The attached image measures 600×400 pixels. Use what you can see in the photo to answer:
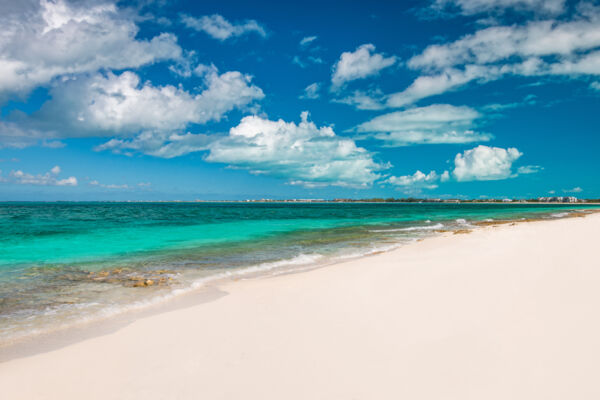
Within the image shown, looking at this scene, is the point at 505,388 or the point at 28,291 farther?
the point at 28,291

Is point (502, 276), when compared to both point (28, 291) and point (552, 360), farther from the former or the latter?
point (28, 291)

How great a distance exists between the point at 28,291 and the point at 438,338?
1077cm

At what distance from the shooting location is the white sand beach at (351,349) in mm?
3896

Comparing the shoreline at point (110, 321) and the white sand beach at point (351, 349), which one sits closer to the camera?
the white sand beach at point (351, 349)

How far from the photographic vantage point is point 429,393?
3.72 meters

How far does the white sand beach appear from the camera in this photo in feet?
12.8

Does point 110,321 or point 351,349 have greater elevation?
point 351,349

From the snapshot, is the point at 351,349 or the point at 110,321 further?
the point at 110,321

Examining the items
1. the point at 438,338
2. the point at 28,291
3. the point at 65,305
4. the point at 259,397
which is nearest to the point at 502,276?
the point at 438,338

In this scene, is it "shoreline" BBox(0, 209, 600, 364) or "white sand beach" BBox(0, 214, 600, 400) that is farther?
"shoreline" BBox(0, 209, 600, 364)

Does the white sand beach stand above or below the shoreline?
above

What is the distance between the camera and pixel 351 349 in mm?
4828

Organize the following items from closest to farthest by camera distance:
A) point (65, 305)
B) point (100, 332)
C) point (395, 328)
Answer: point (395, 328), point (100, 332), point (65, 305)

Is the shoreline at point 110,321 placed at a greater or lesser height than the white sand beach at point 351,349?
lesser
